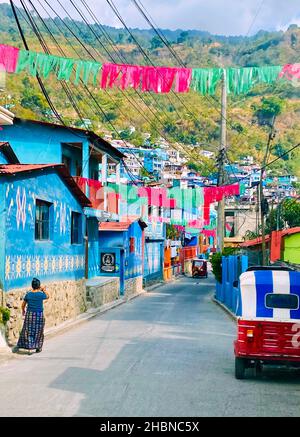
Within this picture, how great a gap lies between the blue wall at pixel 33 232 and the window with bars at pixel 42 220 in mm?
190

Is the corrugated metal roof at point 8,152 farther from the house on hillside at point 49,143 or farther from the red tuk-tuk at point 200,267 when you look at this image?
the red tuk-tuk at point 200,267

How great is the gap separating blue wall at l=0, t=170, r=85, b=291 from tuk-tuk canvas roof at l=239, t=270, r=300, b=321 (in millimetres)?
6788

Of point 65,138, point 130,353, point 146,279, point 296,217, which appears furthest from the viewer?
point 296,217

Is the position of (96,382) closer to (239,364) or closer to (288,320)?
(239,364)

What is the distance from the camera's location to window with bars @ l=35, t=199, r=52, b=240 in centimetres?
2088

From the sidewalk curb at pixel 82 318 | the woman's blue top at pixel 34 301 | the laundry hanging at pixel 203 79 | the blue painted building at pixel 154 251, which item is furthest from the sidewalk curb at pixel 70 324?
the blue painted building at pixel 154 251

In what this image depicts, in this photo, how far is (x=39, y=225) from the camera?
21234 mm

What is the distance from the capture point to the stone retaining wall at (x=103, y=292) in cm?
2961

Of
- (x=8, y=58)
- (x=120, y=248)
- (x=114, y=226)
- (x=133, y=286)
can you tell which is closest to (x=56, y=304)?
(x=8, y=58)

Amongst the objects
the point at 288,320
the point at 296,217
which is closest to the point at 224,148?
the point at 288,320

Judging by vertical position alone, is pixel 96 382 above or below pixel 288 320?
below

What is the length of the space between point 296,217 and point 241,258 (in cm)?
3983

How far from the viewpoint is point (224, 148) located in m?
34.1

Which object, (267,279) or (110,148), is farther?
(110,148)
